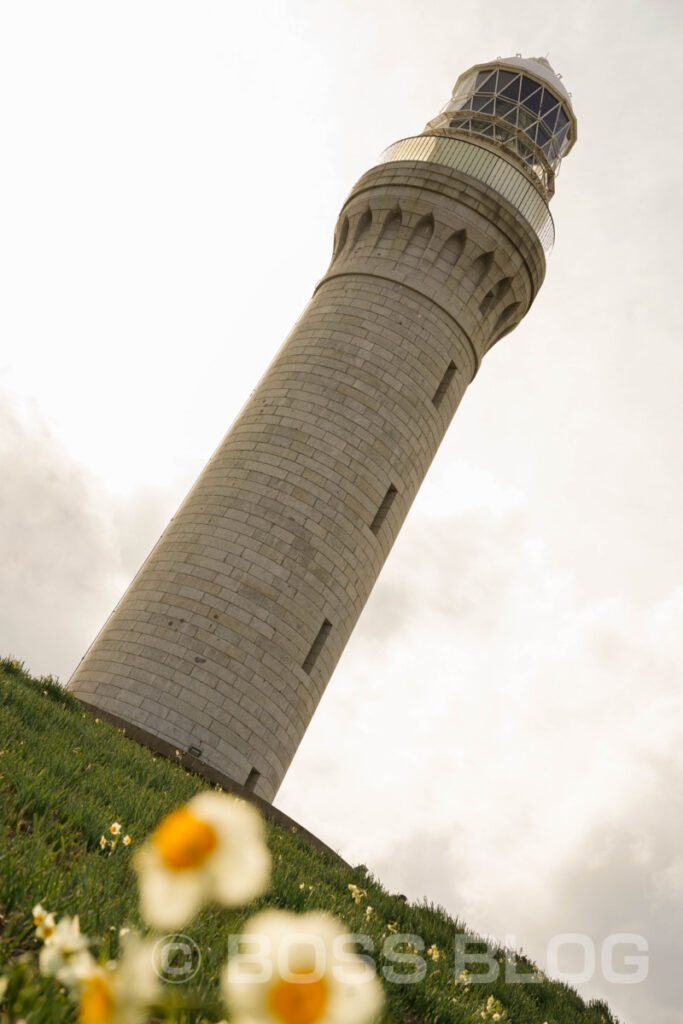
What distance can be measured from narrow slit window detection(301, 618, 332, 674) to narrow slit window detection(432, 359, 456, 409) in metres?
5.83

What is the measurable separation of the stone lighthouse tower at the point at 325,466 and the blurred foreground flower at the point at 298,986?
12.0 m

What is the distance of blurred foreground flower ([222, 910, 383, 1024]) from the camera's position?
596mm

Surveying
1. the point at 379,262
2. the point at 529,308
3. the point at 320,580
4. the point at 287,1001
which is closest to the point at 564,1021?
the point at 287,1001

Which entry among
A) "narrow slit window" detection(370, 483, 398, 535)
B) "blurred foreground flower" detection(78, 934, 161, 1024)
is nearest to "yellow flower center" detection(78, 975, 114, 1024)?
"blurred foreground flower" detection(78, 934, 161, 1024)

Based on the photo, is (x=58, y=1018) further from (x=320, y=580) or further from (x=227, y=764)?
(x=320, y=580)

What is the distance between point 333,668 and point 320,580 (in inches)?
76.6

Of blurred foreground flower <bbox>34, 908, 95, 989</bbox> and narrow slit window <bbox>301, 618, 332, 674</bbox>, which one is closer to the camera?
blurred foreground flower <bbox>34, 908, 95, 989</bbox>

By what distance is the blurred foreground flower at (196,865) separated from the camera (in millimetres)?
625

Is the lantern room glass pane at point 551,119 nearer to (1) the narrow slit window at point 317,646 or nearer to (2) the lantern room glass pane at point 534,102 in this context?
(2) the lantern room glass pane at point 534,102

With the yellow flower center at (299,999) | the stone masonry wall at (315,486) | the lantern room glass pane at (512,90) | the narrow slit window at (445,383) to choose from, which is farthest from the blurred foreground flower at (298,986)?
the lantern room glass pane at (512,90)

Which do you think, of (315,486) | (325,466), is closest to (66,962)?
(315,486)

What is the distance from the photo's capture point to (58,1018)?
1.87 metres

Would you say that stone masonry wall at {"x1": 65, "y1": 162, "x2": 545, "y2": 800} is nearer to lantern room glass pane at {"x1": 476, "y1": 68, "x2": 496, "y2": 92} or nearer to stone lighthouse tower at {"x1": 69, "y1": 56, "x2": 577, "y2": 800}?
stone lighthouse tower at {"x1": 69, "y1": 56, "x2": 577, "y2": 800}

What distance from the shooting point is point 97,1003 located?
624 millimetres
